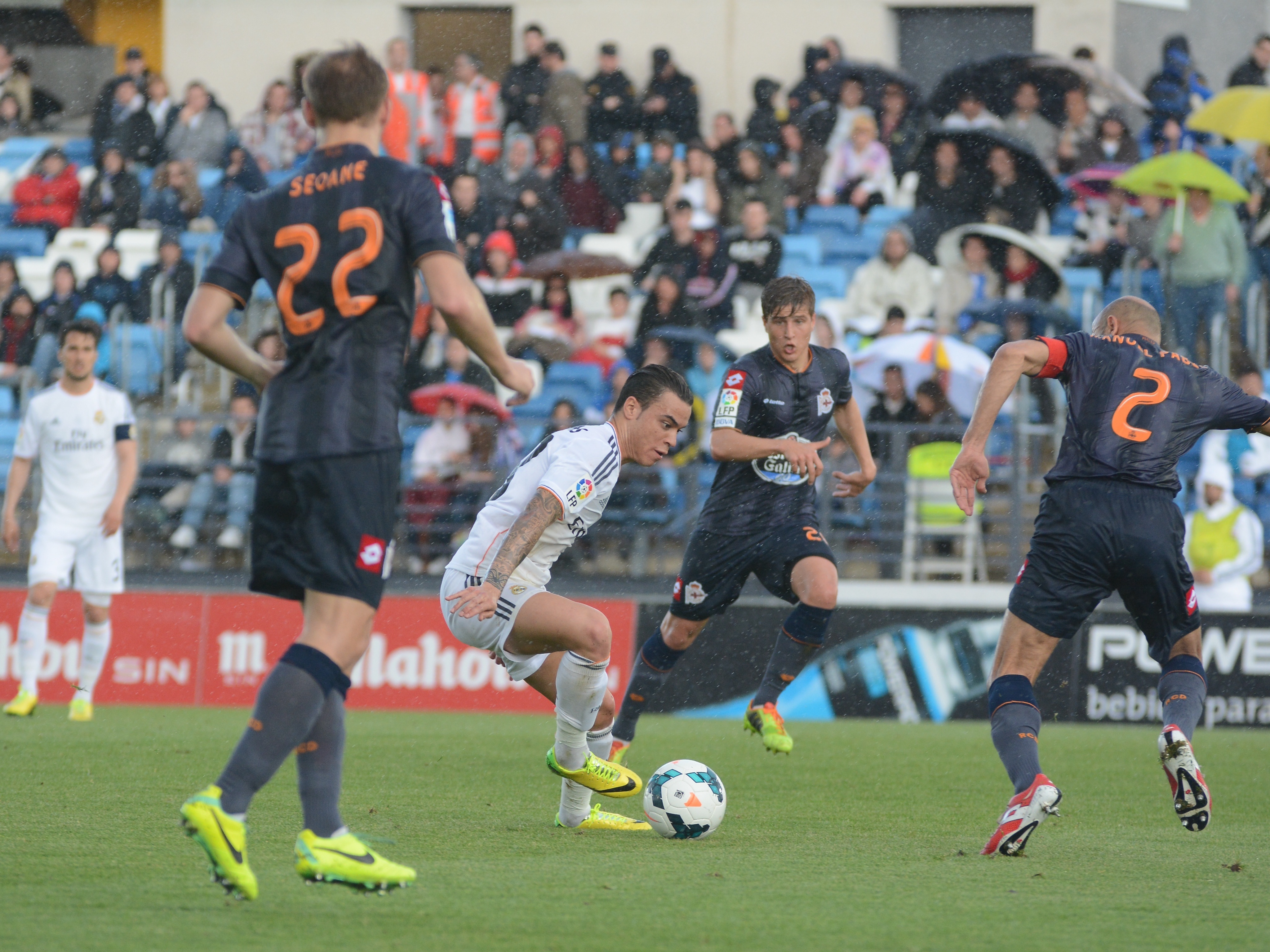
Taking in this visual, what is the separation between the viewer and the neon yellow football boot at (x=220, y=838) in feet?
13.4

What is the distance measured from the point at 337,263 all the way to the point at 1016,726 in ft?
9.87

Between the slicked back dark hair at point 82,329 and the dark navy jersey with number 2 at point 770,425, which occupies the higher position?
the slicked back dark hair at point 82,329

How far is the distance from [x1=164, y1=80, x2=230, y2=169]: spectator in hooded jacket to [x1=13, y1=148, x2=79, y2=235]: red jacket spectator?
1.30 metres

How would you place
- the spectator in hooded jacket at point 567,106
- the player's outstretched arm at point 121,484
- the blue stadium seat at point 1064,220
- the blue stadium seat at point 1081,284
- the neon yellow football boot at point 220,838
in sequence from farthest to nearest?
the spectator in hooded jacket at point 567,106 < the blue stadium seat at point 1064,220 < the blue stadium seat at point 1081,284 < the player's outstretched arm at point 121,484 < the neon yellow football boot at point 220,838

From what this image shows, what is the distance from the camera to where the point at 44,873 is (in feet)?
15.7

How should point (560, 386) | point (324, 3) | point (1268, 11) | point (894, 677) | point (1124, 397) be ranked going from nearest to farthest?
point (1124, 397), point (894, 677), point (560, 386), point (1268, 11), point (324, 3)

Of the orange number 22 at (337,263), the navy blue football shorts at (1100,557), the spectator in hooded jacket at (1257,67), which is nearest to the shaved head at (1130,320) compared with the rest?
the navy blue football shorts at (1100,557)

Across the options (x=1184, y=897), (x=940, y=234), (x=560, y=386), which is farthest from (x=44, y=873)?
(x=940, y=234)

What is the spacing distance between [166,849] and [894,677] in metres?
8.59

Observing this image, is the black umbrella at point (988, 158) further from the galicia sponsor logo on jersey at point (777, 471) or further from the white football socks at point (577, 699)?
the white football socks at point (577, 699)

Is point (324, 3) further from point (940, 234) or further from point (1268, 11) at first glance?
point (1268, 11)

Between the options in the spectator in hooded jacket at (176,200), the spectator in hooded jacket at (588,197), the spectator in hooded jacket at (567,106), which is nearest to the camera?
the spectator in hooded jacket at (588,197)

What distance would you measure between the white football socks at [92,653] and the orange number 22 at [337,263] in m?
7.39

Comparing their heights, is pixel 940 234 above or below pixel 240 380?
above
